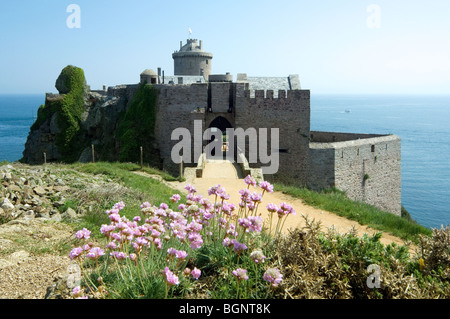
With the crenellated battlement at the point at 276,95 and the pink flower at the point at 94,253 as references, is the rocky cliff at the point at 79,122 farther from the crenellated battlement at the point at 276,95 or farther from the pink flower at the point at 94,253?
the pink flower at the point at 94,253

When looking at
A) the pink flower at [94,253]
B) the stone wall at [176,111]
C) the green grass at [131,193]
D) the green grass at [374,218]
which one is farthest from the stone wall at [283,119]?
the pink flower at [94,253]

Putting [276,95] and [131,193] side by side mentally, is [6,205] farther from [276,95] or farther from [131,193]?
[276,95]

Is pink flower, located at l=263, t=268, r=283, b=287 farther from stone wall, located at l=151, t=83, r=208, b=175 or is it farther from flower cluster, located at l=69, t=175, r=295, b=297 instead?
stone wall, located at l=151, t=83, r=208, b=175

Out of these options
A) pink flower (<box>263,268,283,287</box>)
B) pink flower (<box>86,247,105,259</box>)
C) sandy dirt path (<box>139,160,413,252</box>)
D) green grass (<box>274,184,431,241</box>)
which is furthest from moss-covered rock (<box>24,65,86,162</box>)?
pink flower (<box>263,268,283,287</box>)

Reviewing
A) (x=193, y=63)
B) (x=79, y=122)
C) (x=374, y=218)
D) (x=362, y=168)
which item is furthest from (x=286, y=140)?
(x=193, y=63)

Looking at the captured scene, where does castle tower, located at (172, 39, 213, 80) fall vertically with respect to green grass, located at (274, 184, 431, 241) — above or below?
above

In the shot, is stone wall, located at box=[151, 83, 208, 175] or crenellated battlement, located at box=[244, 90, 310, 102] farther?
stone wall, located at box=[151, 83, 208, 175]

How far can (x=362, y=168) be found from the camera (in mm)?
22766

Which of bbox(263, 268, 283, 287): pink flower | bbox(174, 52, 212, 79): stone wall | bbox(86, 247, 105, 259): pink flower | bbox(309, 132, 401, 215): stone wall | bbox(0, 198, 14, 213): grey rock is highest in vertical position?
bbox(174, 52, 212, 79): stone wall

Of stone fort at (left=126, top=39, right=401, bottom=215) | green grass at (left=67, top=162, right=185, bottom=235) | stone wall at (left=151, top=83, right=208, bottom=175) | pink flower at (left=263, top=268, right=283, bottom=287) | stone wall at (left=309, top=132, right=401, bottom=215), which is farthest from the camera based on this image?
stone wall at (left=151, top=83, right=208, bottom=175)

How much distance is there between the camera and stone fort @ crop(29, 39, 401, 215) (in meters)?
22.1

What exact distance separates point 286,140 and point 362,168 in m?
4.51
